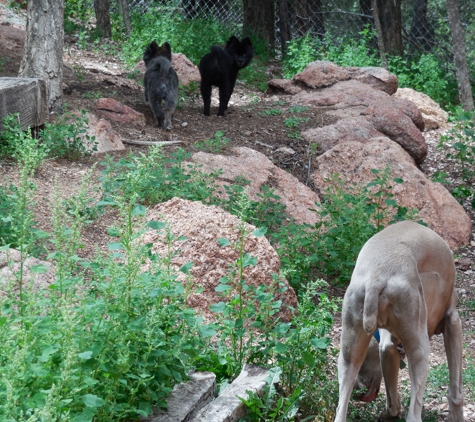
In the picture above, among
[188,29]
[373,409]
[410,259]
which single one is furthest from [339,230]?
[188,29]

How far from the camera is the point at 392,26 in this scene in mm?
17250

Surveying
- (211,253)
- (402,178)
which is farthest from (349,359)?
(402,178)

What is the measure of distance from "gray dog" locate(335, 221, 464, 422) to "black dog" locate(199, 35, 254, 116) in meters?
7.63

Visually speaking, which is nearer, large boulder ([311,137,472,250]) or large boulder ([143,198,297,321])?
large boulder ([143,198,297,321])

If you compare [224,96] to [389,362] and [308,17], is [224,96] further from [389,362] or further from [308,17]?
[389,362]

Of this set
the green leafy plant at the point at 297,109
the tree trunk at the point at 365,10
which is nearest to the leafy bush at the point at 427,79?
the tree trunk at the point at 365,10

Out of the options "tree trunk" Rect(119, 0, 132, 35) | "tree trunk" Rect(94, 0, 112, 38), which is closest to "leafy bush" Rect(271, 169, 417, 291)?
"tree trunk" Rect(119, 0, 132, 35)

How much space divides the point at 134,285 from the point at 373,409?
→ 7.20 ft

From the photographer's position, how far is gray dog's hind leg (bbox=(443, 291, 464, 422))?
14.0 ft

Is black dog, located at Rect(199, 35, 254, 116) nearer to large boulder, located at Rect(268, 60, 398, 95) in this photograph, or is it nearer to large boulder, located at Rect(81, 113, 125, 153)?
large boulder, located at Rect(268, 60, 398, 95)

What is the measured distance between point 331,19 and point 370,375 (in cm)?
1604

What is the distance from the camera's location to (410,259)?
383 centimetres

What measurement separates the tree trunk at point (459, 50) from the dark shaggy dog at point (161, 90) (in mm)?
4343

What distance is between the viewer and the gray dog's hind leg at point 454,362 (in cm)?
428
